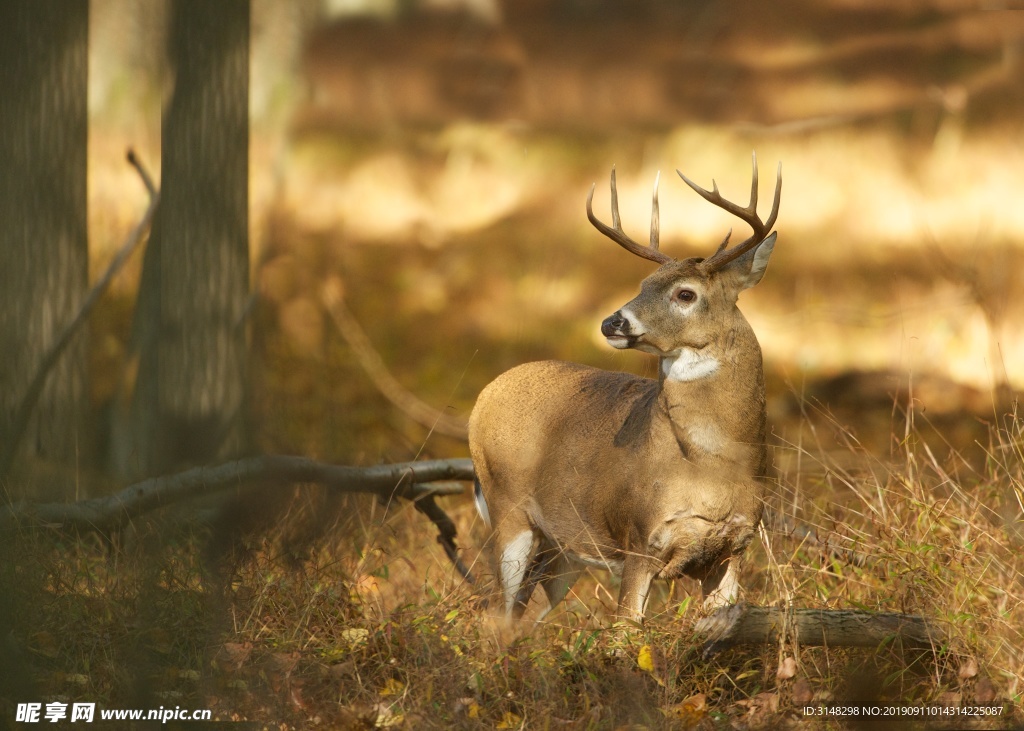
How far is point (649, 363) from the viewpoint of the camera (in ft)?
20.9

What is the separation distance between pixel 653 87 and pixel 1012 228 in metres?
2.61

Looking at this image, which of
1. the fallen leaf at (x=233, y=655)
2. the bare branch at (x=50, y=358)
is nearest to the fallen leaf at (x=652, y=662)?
the fallen leaf at (x=233, y=655)

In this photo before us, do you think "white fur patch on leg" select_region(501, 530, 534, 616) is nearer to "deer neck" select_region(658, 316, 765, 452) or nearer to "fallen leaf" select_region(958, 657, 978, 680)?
"deer neck" select_region(658, 316, 765, 452)

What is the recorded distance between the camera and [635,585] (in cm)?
442

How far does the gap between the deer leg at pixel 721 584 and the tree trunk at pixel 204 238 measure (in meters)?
2.22

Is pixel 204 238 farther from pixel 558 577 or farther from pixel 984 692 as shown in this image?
pixel 984 692

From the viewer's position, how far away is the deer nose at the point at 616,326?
4.41 meters

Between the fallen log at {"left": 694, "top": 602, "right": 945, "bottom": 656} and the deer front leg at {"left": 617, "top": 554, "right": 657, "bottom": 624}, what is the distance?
43 cm

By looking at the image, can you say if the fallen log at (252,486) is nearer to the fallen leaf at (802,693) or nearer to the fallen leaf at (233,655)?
the fallen leaf at (233,655)

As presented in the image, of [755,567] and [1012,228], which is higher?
[1012,228]

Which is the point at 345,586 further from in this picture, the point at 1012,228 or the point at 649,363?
the point at 1012,228

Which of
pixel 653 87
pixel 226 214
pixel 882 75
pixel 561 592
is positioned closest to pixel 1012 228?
pixel 882 75

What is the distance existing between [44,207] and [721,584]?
10.6 feet

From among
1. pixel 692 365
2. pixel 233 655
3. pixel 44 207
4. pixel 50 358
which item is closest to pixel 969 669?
pixel 692 365
